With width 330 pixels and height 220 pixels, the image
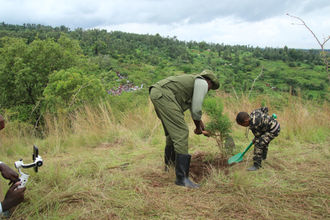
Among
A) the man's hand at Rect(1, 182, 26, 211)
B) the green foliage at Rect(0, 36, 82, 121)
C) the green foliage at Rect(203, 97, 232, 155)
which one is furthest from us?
the green foliage at Rect(0, 36, 82, 121)

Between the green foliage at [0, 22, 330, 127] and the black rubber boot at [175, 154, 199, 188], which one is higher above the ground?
the green foliage at [0, 22, 330, 127]

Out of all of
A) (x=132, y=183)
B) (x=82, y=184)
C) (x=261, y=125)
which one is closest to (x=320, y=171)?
(x=261, y=125)

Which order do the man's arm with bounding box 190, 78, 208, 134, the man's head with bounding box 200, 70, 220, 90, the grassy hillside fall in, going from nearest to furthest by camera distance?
the grassy hillside → the man's arm with bounding box 190, 78, 208, 134 → the man's head with bounding box 200, 70, 220, 90

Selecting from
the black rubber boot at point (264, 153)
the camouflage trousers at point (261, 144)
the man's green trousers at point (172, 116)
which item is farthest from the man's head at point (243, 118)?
the man's green trousers at point (172, 116)

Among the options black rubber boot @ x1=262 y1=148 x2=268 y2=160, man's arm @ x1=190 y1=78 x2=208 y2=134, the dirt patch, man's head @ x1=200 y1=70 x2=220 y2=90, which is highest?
man's head @ x1=200 y1=70 x2=220 y2=90

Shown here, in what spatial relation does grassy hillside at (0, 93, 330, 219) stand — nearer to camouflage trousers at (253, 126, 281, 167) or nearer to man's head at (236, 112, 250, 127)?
camouflage trousers at (253, 126, 281, 167)

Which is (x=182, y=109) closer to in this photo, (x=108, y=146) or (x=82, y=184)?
(x=82, y=184)

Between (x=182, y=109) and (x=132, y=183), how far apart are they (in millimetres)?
1126

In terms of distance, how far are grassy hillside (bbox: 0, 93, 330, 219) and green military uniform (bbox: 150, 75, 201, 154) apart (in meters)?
0.58

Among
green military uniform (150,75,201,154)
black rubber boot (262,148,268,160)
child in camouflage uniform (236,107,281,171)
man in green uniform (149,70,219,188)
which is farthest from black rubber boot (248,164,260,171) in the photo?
green military uniform (150,75,201,154)

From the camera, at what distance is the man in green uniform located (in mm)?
2910

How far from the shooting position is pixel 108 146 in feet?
16.4

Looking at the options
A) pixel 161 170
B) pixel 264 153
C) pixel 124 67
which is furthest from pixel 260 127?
pixel 124 67

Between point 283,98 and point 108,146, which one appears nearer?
point 108,146
